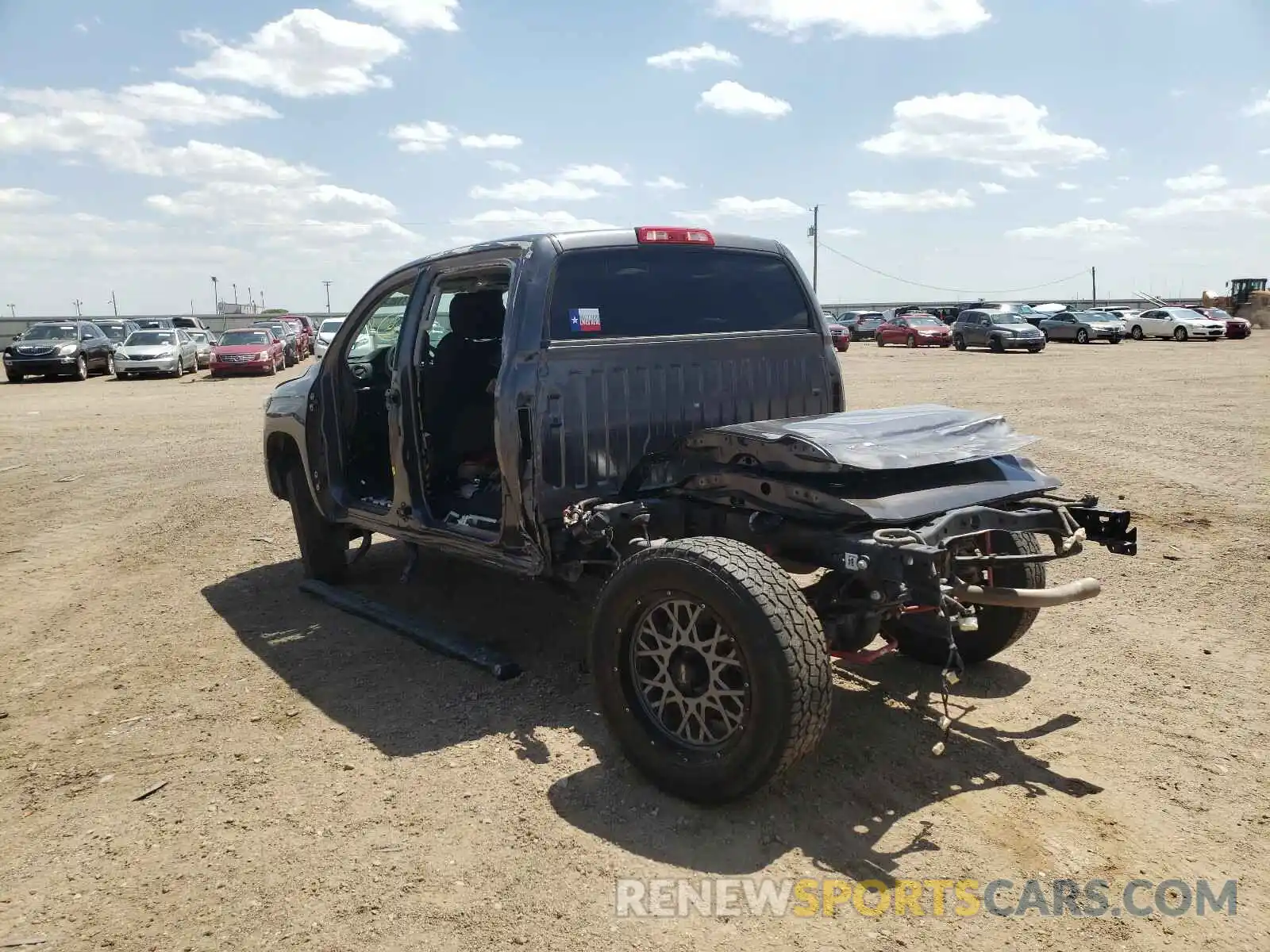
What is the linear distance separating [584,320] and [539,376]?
40 cm

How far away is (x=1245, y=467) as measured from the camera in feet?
29.8

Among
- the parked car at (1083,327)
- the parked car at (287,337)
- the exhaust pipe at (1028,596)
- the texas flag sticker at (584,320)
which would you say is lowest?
the exhaust pipe at (1028,596)

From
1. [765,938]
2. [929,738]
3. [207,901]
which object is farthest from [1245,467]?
[207,901]

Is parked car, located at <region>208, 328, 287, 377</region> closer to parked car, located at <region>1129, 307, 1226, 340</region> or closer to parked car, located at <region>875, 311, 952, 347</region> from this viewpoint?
parked car, located at <region>875, 311, 952, 347</region>

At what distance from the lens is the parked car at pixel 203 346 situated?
32.1 metres

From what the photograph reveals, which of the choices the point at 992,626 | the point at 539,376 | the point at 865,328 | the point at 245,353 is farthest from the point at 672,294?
the point at 865,328

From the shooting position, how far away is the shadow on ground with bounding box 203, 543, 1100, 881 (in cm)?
326

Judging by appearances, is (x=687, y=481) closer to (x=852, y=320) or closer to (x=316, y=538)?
→ (x=316, y=538)

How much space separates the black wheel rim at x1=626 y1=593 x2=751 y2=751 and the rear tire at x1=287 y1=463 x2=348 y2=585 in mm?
3320

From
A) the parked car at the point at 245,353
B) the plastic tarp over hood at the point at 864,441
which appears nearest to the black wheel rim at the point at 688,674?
the plastic tarp over hood at the point at 864,441

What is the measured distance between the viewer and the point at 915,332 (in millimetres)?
39281

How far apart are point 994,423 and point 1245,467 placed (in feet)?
20.8

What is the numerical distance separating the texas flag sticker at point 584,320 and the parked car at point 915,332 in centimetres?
3645

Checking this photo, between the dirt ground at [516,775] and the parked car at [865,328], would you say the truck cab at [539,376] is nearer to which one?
the dirt ground at [516,775]
